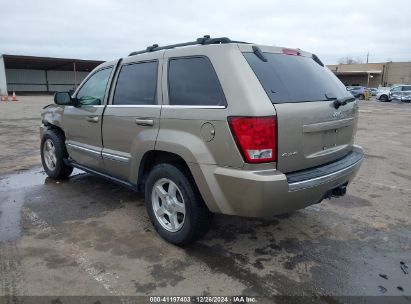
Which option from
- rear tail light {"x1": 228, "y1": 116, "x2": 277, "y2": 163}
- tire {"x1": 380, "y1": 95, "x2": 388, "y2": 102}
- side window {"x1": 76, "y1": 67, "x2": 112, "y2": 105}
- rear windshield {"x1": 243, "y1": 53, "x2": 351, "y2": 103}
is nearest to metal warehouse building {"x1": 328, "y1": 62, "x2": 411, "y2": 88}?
tire {"x1": 380, "y1": 95, "x2": 388, "y2": 102}

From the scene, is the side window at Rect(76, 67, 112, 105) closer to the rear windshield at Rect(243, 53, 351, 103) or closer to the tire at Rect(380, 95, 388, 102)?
the rear windshield at Rect(243, 53, 351, 103)

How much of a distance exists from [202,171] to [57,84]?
50.3 m

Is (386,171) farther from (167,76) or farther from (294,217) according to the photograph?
(167,76)

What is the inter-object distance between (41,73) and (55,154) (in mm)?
46897

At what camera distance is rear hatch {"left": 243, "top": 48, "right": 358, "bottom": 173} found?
2.86m

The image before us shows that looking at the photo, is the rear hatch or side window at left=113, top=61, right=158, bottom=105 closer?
the rear hatch

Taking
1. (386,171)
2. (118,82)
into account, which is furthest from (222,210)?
(386,171)

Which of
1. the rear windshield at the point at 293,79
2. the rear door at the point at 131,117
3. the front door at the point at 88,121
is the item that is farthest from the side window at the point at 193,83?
the front door at the point at 88,121

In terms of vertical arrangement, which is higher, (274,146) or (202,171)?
(274,146)

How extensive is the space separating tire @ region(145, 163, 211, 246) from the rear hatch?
848mm

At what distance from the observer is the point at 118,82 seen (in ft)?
13.6

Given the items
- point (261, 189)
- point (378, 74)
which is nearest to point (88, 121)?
point (261, 189)

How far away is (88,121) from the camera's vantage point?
4.47m

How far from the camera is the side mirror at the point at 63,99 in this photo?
A: 4.63 m
